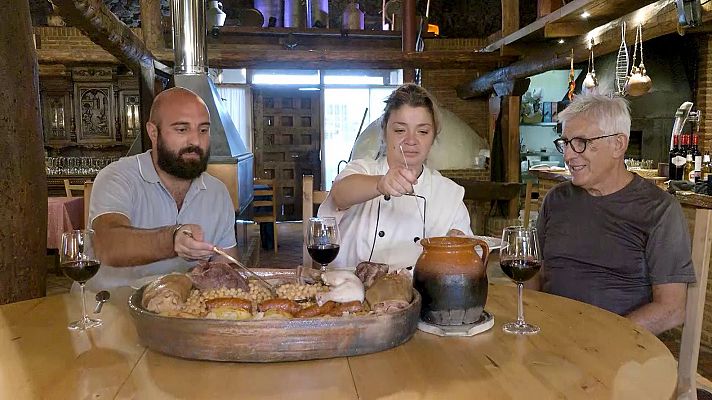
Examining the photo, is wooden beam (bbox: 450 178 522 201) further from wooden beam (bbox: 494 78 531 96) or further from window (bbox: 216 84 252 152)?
window (bbox: 216 84 252 152)

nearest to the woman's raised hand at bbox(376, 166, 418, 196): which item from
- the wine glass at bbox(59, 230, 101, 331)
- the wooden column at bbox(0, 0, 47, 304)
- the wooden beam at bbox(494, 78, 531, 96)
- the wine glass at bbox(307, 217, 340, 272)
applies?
the wine glass at bbox(307, 217, 340, 272)

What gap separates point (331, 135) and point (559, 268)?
808 cm

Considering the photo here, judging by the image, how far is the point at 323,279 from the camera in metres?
1.39

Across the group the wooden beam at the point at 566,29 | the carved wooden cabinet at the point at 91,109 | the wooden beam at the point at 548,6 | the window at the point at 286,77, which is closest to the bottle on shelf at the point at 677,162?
the wooden beam at the point at 566,29

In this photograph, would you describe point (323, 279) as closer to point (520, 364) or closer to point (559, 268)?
point (520, 364)

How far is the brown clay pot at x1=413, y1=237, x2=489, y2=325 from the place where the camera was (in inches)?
51.9

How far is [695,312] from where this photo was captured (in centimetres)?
176

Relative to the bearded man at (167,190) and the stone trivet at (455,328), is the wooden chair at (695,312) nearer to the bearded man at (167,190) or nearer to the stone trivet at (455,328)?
the stone trivet at (455,328)

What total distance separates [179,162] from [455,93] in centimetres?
756

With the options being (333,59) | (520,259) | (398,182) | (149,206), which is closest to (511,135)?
(333,59)

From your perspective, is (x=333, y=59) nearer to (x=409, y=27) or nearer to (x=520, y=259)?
(x=409, y=27)

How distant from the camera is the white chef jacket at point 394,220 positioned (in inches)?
85.0

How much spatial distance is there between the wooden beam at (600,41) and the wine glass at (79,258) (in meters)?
4.38

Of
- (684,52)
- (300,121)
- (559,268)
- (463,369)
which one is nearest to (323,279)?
(463,369)
